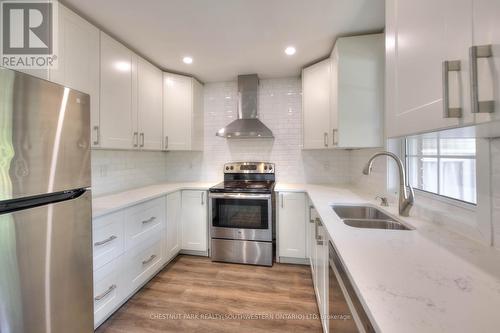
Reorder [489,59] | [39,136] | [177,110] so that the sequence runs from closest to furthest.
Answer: [489,59] → [39,136] → [177,110]

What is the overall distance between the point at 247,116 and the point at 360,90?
4.84ft

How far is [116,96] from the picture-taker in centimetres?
200

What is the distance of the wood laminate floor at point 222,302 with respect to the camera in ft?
5.44

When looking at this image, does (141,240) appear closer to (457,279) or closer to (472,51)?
(457,279)

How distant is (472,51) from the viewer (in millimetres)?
527

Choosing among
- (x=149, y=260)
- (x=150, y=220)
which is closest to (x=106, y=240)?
(x=150, y=220)

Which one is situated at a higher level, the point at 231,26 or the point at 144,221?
the point at 231,26

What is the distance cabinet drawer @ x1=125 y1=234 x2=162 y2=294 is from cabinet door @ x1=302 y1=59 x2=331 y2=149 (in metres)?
2.02

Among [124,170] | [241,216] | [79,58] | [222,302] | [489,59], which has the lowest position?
[222,302]

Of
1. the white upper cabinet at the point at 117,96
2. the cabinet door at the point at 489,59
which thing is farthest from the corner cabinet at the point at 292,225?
the cabinet door at the point at 489,59

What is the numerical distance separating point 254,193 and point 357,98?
1434 mm

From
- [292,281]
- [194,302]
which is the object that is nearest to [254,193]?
[292,281]

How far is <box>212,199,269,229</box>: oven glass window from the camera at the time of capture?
256 centimetres

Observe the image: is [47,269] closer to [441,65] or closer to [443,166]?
[441,65]
